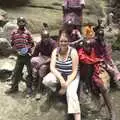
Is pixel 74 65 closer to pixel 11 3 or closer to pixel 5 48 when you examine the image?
pixel 5 48

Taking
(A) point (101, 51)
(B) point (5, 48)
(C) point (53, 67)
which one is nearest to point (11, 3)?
(B) point (5, 48)

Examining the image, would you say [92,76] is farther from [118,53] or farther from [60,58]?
[118,53]

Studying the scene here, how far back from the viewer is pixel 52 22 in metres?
12.2

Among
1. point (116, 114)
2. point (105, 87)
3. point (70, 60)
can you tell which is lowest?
point (116, 114)

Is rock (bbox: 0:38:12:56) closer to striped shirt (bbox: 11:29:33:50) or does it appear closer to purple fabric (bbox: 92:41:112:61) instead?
striped shirt (bbox: 11:29:33:50)

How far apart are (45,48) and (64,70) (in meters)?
0.80

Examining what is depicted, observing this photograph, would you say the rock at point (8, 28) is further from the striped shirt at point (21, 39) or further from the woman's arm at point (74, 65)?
the woman's arm at point (74, 65)

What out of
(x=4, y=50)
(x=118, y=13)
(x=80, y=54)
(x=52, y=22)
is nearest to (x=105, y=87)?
(x=80, y=54)

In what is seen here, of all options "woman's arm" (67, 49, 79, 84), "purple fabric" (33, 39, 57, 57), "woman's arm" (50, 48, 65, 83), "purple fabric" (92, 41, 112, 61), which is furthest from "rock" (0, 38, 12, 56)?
"woman's arm" (67, 49, 79, 84)

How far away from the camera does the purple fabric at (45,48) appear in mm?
7807

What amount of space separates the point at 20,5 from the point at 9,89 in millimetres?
5895

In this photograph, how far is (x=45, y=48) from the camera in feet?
25.9

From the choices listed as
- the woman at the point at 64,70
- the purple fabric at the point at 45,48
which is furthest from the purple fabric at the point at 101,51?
the purple fabric at the point at 45,48

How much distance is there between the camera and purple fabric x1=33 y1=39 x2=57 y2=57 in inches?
307
